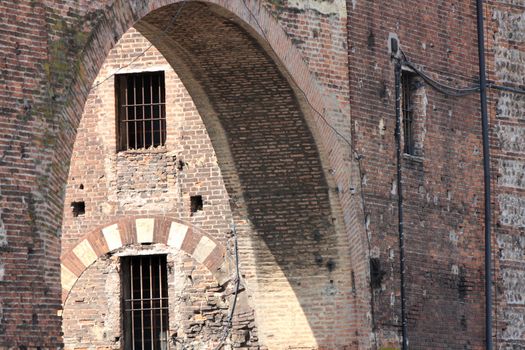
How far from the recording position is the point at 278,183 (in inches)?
906

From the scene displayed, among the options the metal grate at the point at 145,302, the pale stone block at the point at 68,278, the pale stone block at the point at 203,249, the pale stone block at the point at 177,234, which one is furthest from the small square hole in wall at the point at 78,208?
the pale stone block at the point at 203,249

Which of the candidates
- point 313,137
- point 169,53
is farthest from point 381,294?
point 169,53

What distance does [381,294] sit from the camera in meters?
23.4

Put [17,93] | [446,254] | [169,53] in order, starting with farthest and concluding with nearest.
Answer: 1. [446,254]
2. [169,53]
3. [17,93]

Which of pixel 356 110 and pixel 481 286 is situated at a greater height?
pixel 356 110

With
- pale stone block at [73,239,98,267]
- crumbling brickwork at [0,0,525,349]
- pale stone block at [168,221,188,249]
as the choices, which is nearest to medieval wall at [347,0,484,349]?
crumbling brickwork at [0,0,525,349]

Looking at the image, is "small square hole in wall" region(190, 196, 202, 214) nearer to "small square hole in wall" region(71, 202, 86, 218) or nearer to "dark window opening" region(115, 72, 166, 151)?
"dark window opening" region(115, 72, 166, 151)

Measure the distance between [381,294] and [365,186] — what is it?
4.70ft

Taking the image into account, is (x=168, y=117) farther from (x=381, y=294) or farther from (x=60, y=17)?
(x=60, y=17)

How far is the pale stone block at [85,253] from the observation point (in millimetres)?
25656

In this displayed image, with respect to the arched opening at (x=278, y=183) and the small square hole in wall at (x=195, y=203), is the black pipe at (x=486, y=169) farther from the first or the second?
the small square hole in wall at (x=195, y=203)

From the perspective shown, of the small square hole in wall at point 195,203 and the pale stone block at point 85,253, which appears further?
the pale stone block at point 85,253

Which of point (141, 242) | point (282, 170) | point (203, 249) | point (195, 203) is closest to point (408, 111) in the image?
point (282, 170)

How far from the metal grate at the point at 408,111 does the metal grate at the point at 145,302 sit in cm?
386
